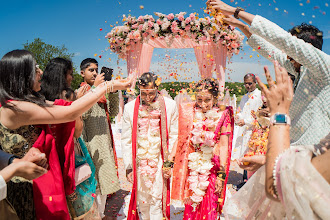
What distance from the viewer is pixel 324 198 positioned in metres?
0.95

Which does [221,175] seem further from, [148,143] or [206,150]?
[148,143]

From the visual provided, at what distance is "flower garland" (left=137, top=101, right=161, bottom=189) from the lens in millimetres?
2990

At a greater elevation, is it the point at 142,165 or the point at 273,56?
the point at 273,56

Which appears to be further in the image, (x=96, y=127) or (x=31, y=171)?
(x=96, y=127)

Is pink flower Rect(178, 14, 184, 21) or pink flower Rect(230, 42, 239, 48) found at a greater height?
pink flower Rect(178, 14, 184, 21)

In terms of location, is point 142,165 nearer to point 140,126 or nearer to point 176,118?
point 140,126

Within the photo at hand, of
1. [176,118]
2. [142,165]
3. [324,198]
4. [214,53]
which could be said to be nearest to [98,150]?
[142,165]

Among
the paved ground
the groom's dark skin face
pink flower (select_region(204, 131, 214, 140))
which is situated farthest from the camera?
the groom's dark skin face

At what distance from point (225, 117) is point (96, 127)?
168cm

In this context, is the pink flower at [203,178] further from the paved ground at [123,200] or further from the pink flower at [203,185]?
the paved ground at [123,200]

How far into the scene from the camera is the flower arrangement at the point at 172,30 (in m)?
8.63

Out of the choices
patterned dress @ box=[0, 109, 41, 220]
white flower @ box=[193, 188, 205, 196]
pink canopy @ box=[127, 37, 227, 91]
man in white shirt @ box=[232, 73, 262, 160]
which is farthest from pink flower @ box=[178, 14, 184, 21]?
patterned dress @ box=[0, 109, 41, 220]

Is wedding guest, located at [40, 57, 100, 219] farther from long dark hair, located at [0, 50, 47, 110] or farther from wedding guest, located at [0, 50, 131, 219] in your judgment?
long dark hair, located at [0, 50, 47, 110]

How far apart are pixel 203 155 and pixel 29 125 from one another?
1.83 metres
